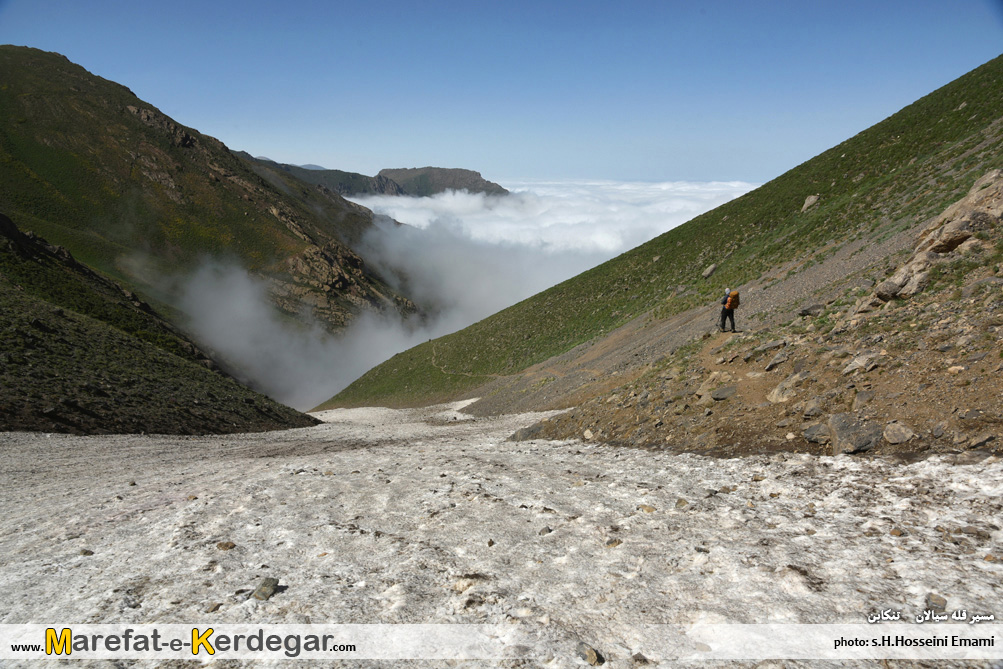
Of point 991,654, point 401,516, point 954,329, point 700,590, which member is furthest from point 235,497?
point 954,329

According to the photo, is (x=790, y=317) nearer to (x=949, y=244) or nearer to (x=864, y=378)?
(x=949, y=244)

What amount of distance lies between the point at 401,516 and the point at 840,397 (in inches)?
336

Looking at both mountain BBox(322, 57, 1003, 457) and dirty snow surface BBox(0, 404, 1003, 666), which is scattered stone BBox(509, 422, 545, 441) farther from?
dirty snow surface BBox(0, 404, 1003, 666)

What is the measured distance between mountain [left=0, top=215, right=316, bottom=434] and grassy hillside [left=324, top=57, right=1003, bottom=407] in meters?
22.4

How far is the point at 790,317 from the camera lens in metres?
20.0

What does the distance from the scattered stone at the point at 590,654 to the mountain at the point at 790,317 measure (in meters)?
6.76

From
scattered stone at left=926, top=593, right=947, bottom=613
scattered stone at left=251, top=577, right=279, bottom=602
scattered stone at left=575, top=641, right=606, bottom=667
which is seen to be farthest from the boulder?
scattered stone at left=251, top=577, right=279, bottom=602

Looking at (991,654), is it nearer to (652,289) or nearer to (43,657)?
(43,657)

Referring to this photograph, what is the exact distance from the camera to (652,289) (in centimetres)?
4528

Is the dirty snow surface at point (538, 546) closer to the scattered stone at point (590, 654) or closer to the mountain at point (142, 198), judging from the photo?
the scattered stone at point (590, 654)

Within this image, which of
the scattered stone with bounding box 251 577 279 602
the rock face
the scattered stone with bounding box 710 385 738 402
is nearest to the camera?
the scattered stone with bounding box 251 577 279 602

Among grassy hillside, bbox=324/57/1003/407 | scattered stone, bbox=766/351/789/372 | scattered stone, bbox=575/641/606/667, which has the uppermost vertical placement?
grassy hillside, bbox=324/57/1003/407

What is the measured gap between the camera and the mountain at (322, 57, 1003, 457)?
10.1m

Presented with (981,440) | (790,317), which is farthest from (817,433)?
(790,317)
